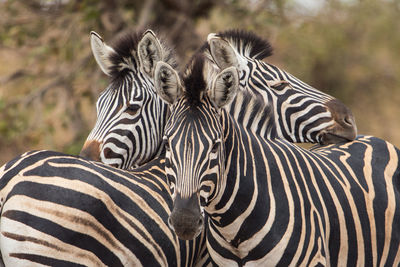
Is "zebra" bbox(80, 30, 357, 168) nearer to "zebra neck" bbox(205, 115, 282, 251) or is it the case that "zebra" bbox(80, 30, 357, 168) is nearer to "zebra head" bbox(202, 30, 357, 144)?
"zebra head" bbox(202, 30, 357, 144)

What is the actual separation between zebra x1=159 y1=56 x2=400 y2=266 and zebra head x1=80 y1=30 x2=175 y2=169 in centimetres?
104

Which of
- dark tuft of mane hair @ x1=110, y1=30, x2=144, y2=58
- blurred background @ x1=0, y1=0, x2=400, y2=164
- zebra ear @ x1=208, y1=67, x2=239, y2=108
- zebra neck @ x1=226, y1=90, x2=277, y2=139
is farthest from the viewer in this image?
blurred background @ x1=0, y1=0, x2=400, y2=164

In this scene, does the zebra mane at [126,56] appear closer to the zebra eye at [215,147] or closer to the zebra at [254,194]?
the zebra at [254,194]

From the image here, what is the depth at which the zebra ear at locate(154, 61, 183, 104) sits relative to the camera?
12.0 feet

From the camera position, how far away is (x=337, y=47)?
80.9 feet

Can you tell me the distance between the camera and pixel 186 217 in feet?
10.7

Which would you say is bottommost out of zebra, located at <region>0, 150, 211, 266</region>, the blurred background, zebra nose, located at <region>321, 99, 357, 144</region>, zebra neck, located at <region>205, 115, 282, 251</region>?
zebra, located at <region>0, 150, 211, 266</region>

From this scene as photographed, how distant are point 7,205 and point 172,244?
113cm

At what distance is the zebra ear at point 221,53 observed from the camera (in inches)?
183

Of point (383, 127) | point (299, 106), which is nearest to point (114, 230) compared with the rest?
point (299, 106)

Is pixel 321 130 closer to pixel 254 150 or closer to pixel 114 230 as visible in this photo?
pixel 254 150

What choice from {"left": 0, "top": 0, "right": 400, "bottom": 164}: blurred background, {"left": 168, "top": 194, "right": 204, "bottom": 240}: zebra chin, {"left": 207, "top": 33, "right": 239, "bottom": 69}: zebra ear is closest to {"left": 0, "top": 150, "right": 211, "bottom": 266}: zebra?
{"left": 168, "top": 194, "right": 204, "bottom": 240}: zebra chin

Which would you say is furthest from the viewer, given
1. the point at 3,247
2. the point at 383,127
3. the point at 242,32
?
the point at 383,127

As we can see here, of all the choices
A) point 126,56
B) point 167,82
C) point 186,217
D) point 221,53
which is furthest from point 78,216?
point 126,56
